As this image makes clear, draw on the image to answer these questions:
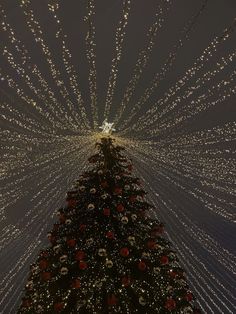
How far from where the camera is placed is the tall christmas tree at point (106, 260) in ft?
22.8

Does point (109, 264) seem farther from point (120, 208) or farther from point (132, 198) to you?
point (132, 198)

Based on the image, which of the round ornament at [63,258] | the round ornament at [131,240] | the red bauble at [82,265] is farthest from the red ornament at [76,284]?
the round ornament at [131,240]

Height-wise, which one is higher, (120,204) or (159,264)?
(120,204)

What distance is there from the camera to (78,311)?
679 cm

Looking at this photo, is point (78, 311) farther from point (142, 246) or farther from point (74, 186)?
point (74, 186)

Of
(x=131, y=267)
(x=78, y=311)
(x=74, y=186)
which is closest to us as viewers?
(x=78, y=311)

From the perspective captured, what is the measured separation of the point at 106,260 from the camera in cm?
712

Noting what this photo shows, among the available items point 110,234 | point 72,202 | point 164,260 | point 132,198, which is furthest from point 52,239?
point 164,260

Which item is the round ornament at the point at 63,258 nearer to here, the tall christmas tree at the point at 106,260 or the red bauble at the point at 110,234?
the tall christmas tree at the point at 106,260

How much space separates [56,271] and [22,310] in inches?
34.5

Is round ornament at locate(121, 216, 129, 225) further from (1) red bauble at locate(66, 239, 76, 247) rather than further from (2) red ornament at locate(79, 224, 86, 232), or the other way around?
(1) red bauble at locate(66, 239, 76, 247)

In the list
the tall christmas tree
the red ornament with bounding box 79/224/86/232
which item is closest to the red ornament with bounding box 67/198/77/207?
the tall christmas tree

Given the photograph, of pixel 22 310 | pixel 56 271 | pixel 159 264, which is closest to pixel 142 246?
pixel 159 264

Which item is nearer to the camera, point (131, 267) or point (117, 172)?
point (131, 267)
